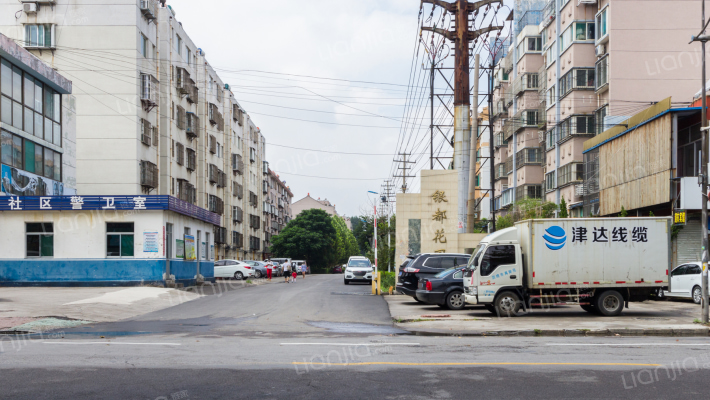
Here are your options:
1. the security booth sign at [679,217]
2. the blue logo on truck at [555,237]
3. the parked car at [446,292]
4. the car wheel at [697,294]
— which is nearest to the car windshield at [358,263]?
the security booth sign at [679,217]

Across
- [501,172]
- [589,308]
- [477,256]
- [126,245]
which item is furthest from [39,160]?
[501,172]

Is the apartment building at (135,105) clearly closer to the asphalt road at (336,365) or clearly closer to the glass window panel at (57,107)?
the glass window panel at (57,107)

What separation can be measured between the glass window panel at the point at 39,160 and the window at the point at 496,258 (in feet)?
74.0

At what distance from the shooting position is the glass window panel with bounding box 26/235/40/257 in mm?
28938

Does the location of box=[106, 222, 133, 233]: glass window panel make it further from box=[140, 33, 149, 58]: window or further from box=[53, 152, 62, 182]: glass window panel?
box=[140, 33, 149, 58]: window

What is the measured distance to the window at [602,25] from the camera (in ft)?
128

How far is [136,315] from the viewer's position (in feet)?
61.4

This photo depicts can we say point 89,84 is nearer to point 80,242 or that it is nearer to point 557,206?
point 80,242

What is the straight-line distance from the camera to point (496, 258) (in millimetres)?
17281

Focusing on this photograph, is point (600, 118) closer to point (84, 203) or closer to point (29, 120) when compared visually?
point (84, 203)

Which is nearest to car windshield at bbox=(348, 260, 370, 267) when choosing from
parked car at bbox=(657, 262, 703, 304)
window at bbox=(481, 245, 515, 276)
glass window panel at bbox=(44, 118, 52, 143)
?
glass window panel at bbox=(44, 118, 52, 143)

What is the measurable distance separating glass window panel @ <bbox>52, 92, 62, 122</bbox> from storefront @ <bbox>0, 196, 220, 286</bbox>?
18.6 ft

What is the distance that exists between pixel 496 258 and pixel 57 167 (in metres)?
24.2

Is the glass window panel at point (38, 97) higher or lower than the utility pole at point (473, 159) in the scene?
higher
